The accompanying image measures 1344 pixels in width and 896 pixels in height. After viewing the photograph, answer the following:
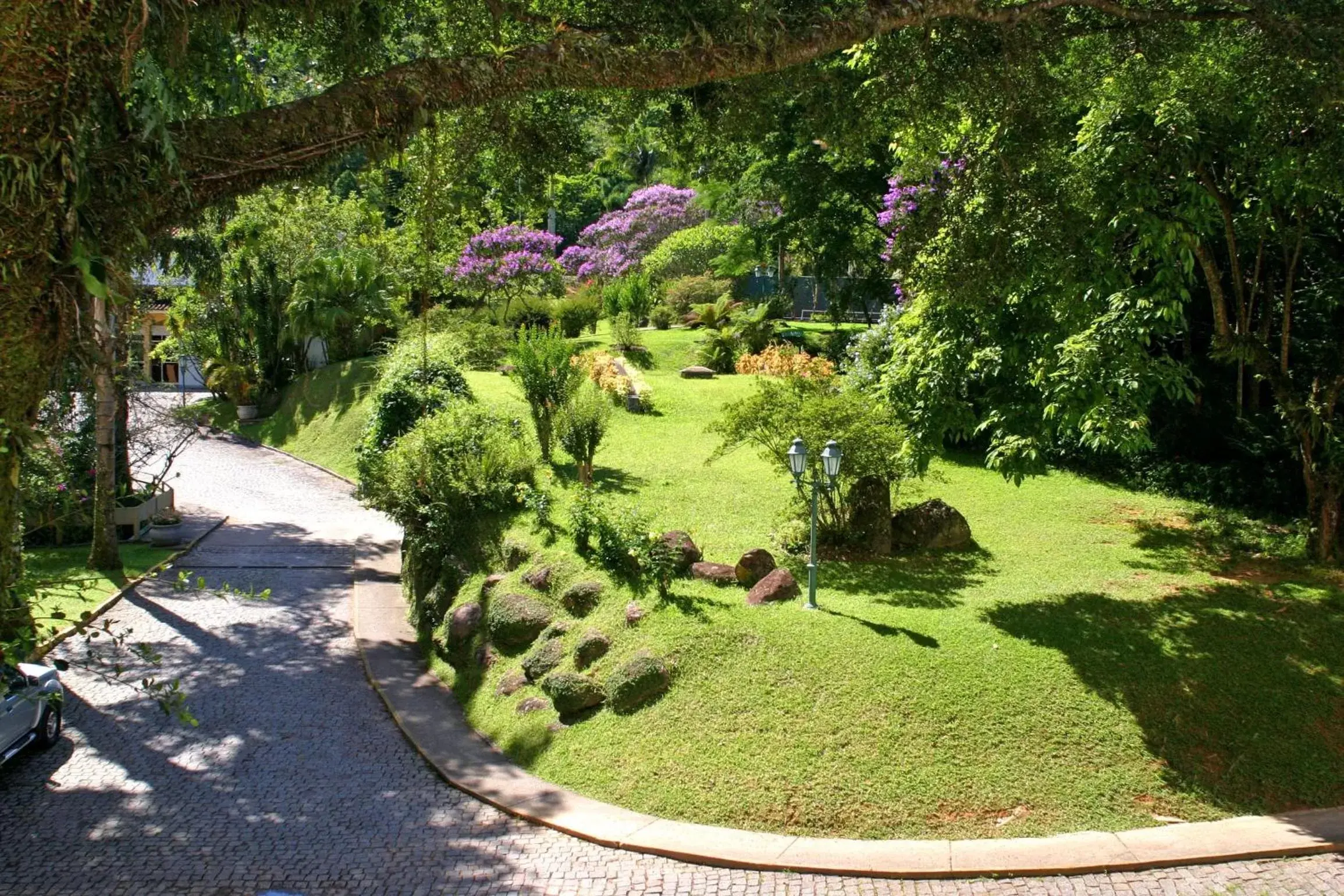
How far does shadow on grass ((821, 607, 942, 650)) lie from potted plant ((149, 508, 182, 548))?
12.5 metres

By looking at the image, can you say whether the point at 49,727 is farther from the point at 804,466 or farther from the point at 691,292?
the point at 691,292

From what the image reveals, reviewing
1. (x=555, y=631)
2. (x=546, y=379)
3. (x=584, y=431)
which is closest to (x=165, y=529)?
(x=546, y=379)

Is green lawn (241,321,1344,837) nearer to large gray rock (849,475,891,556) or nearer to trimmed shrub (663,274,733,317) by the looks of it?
large gray rock (849,475,891,556)

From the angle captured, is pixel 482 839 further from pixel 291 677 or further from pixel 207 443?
pixel 207 443

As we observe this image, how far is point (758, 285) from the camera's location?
133 feet

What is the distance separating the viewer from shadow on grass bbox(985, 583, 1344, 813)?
24.6ft

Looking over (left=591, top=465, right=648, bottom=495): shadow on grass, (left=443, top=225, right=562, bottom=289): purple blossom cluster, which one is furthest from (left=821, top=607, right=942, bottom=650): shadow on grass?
(left=443, top=225, right=562, bottom=289): purple blossom cluster

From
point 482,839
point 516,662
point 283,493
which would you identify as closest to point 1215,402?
point 516,662

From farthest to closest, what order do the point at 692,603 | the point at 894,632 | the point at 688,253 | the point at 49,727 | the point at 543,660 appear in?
the point at 688,253, the point at 543,660, the point at 692,603, the point at 49,727, the point at 894,632

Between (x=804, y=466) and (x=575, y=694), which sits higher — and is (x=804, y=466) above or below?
above

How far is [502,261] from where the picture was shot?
30016mm

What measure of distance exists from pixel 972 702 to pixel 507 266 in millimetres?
24277

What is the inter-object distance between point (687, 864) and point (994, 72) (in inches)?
288

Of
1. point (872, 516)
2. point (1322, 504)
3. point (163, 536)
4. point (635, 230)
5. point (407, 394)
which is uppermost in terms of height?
point (635, 230)
